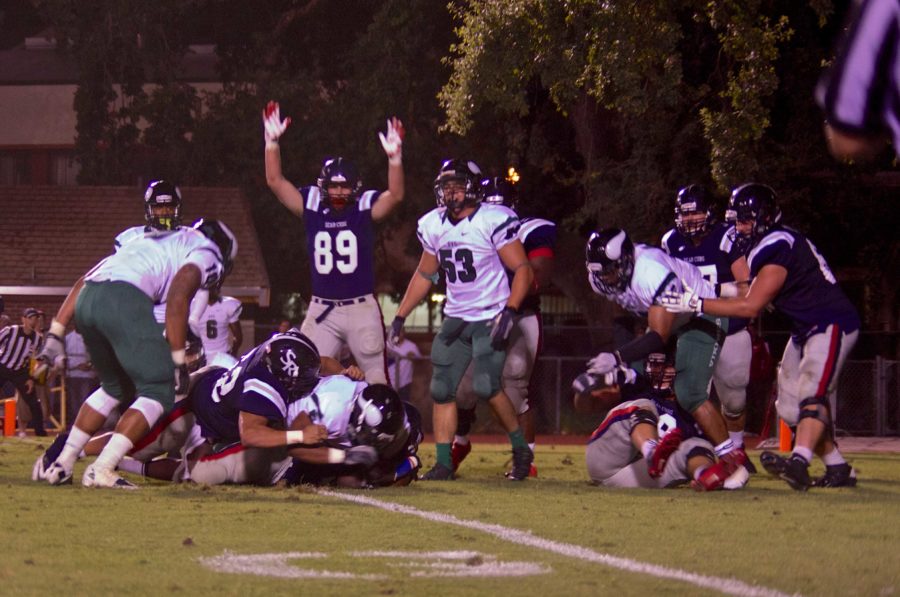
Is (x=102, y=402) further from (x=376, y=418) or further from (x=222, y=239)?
(x=376, y=418)

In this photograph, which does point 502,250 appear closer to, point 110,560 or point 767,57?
point 110,560

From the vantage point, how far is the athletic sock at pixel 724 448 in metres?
9.82

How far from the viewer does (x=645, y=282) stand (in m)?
9.29

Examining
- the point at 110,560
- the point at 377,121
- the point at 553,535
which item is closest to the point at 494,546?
the point at 553,535

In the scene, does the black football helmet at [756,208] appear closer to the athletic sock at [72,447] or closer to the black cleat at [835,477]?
the black cleat at [835,477]

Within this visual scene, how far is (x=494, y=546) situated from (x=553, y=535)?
1.57 ft

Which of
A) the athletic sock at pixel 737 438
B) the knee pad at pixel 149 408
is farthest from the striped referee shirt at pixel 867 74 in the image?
the athletic sock at pixel 737 438

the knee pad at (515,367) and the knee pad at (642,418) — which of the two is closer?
the knee pad at (642,418)

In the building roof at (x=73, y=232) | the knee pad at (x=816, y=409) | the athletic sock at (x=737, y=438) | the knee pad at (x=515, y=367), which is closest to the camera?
the knee pad at (x=816, y=409)

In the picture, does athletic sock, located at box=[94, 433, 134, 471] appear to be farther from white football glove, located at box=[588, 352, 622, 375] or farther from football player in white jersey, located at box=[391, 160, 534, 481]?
white football glove, located at box=[588, 352, 622, 375]

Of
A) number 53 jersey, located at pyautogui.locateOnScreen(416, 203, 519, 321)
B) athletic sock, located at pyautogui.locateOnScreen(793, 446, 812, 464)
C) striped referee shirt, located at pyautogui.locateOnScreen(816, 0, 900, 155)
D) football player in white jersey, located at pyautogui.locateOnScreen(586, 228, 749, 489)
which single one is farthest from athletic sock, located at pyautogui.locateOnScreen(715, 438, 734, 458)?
striped referee shirt, located at pyautogui.locateOnScreen(816, 0, 900, 155)

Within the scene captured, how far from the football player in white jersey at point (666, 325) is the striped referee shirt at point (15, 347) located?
39.7 ft

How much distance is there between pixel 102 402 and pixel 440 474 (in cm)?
245

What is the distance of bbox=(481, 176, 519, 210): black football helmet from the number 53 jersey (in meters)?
1.03
